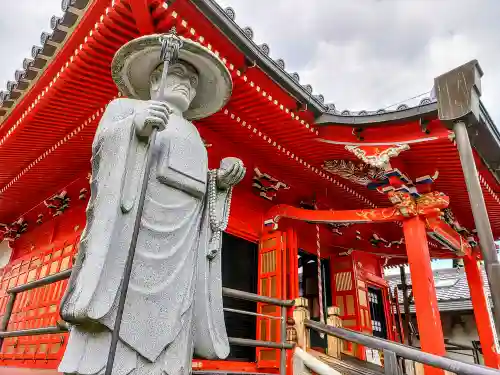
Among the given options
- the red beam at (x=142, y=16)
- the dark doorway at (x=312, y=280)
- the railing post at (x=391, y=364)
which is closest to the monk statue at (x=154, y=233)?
the red beam at (x=142, y=16)

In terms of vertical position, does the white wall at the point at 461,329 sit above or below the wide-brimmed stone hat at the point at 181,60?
below

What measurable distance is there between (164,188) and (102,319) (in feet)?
2.88

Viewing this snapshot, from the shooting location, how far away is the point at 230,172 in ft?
8.45

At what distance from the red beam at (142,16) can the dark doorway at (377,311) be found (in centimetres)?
876

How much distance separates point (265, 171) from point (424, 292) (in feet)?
10.3

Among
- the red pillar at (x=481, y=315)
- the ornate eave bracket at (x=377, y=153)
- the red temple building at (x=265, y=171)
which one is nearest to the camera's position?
the red temple building at (x=265, y=171)

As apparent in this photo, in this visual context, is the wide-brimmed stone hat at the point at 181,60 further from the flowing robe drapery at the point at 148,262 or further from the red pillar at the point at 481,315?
the red pillar at the point at 481,315

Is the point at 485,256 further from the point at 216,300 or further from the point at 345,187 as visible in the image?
the point at 345,187

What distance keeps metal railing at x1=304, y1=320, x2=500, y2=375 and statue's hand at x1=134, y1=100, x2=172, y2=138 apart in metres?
2.78

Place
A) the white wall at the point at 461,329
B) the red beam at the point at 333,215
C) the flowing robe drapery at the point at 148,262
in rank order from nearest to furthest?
the flowing robe drapery at the point at 148,262, the red beam at the point at 333,215, the white wall at the point at 461,329

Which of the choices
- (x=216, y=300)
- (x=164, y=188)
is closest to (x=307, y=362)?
(x=216, y=300)

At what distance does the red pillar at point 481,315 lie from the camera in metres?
7.22

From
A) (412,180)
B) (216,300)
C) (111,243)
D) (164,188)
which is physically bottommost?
(216,300)

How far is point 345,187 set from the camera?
6.90 meters
